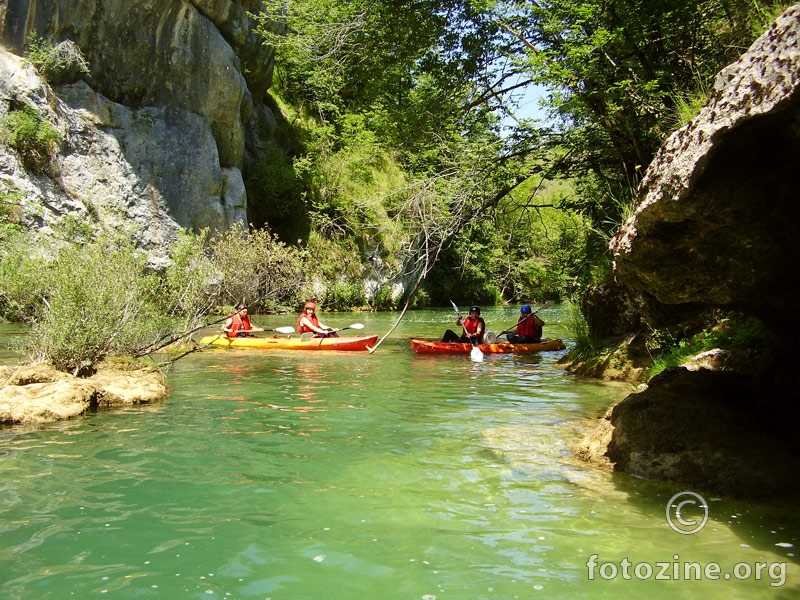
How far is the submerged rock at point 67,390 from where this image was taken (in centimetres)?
648

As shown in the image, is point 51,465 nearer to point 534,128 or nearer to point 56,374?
point 56,374

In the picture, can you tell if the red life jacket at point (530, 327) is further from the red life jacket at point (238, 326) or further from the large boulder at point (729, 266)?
the large boulder at point (729, 266)

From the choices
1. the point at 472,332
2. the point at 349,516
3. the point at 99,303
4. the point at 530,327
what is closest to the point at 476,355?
the point at 472,332

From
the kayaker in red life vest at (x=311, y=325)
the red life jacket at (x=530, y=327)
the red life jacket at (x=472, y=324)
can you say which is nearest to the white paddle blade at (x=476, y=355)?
the red life jacket at (x=472, y=324)

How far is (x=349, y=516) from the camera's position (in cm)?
412

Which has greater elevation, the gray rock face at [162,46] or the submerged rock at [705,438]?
the gray rock face at [162,46]

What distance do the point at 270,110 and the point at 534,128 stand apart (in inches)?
830

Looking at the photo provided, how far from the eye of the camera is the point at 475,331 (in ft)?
48.1

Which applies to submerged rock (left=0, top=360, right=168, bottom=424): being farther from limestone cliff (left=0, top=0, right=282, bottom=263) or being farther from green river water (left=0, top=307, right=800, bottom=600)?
limestone cliff (left=0, top=0, right=282, bottom=263)

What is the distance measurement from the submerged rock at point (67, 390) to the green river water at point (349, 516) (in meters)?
0.27

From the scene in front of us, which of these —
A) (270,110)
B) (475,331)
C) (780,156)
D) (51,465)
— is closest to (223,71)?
(270,110)

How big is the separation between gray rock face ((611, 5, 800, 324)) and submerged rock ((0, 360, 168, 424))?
18.6ft

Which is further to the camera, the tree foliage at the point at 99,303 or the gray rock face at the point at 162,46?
the gray rock face at the point at 162,46

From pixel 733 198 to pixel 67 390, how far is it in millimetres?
6577
